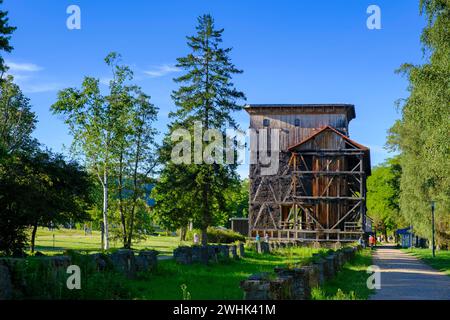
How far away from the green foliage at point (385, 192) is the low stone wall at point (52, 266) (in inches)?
2647

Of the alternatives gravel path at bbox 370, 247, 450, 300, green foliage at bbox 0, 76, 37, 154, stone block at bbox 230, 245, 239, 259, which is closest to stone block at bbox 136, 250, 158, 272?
gravel path at bbox 370, 247, 450, 300

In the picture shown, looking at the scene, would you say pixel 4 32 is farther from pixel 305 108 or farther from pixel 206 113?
pixel 305 108

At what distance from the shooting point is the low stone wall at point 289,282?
1029 centimetres

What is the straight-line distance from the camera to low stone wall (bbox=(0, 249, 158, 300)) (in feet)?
38.8

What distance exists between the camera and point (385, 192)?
93.0 meters

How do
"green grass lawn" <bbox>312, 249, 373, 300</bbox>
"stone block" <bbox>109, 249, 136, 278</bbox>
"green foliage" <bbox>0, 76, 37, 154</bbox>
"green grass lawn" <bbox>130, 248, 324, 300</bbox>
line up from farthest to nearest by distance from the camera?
"green foliage" <bbox>0, 76, 37, 154</bbox>, "stone block" <bbox>109, 249, 136, 278</bbox>, "green grass lawn" <bbox>130, 248, 324, 300</bbox>, "green grass lawn" <bbox>312, 249, 373, 300</bbox>

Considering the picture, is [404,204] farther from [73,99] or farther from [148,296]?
[148,296]

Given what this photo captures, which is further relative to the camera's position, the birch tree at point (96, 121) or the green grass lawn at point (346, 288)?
the birch tree at point (96, 121)

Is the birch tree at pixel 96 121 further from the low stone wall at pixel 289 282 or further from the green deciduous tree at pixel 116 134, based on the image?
the low stone wall at pixel 289 282

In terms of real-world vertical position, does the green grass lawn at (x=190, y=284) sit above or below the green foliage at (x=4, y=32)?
below

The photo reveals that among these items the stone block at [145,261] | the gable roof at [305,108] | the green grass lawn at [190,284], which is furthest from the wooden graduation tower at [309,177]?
the stone block at [145,261]

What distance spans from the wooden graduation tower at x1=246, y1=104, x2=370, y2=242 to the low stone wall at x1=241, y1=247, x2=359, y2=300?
40.0 meters

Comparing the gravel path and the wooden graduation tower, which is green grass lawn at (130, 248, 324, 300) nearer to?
the gravel path

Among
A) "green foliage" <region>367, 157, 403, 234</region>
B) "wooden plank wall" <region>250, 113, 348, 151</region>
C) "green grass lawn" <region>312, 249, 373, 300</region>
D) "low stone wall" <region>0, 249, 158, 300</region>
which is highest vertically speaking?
"wooden plank wall" <region>250, 113, 348, 151</region>
